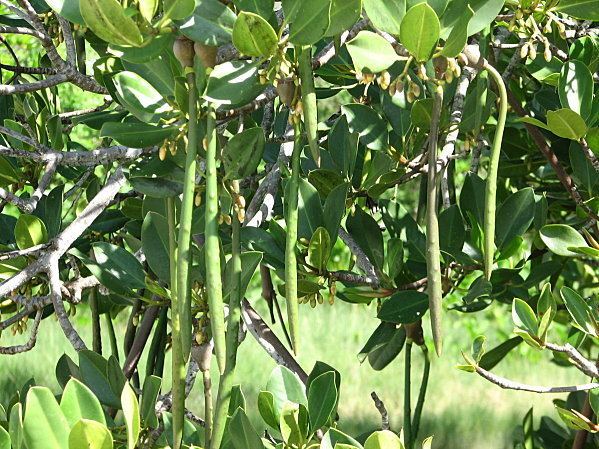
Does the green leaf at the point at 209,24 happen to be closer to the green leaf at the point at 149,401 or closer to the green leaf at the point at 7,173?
the green leaf at the point at 149,401

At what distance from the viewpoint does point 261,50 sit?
0.53 metres

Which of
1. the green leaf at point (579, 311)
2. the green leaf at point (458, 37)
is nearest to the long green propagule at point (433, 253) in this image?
the green leaf at point (458, 37)

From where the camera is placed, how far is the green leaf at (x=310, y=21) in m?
0.52

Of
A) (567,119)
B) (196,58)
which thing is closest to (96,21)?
(196,58)

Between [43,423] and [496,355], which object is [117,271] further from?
[496,355]

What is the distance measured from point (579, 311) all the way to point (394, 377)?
2094 mm

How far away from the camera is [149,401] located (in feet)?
2.29

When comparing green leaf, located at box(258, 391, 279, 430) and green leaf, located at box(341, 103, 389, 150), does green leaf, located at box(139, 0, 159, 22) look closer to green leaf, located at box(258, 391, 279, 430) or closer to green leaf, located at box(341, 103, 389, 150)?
green leaf, located at box(258, 391, 279, 430)

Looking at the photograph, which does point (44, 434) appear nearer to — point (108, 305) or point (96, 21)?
point (96, 21)

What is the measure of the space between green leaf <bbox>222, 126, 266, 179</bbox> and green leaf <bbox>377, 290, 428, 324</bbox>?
33 centimetres

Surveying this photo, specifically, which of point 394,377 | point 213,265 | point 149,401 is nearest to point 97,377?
point 149,401

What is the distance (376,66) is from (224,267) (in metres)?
0.19

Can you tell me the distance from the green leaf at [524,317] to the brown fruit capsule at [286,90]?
1.13 feet

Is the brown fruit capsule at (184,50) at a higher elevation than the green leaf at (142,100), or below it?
higher
